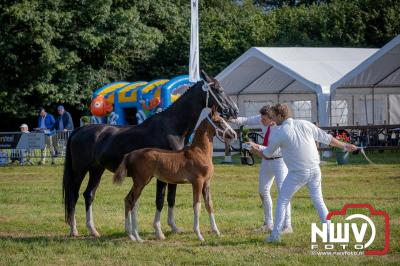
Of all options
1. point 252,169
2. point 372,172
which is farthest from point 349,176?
point 252,169

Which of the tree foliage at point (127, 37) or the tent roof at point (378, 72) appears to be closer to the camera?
the tent roof at point (378, 72)

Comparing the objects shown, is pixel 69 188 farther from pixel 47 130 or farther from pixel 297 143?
pixel 47 130

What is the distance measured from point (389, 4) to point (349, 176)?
90.9 ft

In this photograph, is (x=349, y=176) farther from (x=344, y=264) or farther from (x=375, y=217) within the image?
(x=344, y=264)

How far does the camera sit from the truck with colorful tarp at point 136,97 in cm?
2919

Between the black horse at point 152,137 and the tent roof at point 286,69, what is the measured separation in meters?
15.5

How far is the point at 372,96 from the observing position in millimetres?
30844

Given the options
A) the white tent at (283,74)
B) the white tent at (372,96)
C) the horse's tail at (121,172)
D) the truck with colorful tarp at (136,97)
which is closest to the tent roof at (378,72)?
the white tent at (372,96)

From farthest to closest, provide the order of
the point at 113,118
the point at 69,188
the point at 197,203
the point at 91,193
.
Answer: the point at 113,118
the point at 91,193
the point at 69,188
the point at 197,203

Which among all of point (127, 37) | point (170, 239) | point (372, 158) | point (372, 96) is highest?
point (127, 37)

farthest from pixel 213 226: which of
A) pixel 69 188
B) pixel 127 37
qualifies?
pixel 127 37

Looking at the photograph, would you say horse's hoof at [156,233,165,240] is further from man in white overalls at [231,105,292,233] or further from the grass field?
man in white overalls at [231,105,292,233]

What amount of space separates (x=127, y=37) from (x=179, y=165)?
29.7m

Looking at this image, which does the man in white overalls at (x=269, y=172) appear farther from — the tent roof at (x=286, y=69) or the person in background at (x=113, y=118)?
the person in background at (x=113, y=118)
